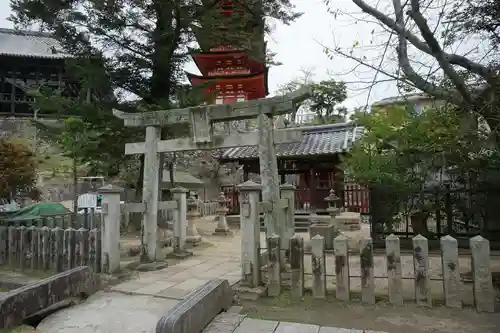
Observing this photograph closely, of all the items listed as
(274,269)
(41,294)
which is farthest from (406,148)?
(41,294)

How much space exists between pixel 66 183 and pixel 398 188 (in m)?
23.8

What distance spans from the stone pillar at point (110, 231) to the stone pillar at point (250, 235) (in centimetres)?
257

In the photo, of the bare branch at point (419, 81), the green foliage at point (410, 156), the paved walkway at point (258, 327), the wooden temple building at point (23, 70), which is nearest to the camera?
the paved walkway at point (258, 327)

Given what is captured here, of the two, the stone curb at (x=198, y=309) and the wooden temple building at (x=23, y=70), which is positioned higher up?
the wooden temple building at (x=23, y=70)

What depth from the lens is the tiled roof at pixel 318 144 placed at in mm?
16055

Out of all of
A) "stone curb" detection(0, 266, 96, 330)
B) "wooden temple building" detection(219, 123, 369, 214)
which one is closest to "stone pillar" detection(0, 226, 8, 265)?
"stone curb" detection(0, 266, 96, 330)

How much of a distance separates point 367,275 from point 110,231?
4.56 metres

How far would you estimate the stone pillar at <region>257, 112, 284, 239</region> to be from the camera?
20.1 feet

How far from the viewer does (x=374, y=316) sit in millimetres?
4328

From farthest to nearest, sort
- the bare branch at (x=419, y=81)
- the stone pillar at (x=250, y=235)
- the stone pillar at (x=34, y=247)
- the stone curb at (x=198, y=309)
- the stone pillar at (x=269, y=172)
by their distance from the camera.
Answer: the stone pillar at (x=34, y=247) < the stone pillar at (x=269, y=172) < the stone pillar at (x=250, y=235) < the bare branch at (x=419, y=81) < the stone curb at (x=198, y=309)

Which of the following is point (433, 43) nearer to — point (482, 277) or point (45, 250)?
point (482, 277)

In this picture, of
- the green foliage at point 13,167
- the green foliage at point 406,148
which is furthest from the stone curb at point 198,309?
the green foliage at point 13,167

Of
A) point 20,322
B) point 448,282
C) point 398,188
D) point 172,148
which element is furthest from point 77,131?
point 448,282

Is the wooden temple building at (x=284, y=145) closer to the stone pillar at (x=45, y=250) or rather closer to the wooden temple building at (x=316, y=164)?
the wooden temple building at (x=316, y=164)
